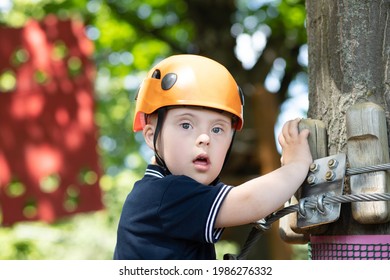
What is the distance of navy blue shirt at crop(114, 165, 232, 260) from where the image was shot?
5.96 feet

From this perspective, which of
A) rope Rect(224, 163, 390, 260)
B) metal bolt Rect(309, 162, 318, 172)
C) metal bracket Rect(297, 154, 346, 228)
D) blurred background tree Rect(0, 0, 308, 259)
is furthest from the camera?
blurred background tree Rect(0, 0, 308, 259)

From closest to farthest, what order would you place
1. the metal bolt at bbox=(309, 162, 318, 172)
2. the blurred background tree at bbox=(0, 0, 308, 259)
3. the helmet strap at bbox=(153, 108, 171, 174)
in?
1. the metal bolt at bbox=(309, 162, 318, 172)
2. the helmet strap at bbox=(153, 108, 171, 174)
3. the blurred background tree at bbox=(0, 0, 308, 259)

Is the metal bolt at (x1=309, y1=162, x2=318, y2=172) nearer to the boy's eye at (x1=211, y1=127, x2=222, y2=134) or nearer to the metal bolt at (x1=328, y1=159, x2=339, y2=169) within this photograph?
the metal bolt at (x1=328, y1=159, x2=339, y2=169)

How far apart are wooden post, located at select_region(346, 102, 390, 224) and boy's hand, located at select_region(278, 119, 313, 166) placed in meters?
0.15

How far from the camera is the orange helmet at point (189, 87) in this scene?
1.92m

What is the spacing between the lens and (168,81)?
197 centimetres

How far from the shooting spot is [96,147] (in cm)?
670

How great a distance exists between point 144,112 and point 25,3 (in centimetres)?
788

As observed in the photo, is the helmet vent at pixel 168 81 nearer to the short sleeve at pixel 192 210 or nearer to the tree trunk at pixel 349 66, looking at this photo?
the short sleeve at pixel 192 210

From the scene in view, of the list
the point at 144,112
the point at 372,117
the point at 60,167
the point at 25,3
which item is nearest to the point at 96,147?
the point at 60,167

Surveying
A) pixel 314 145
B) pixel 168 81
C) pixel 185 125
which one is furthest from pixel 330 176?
pixel 168 81

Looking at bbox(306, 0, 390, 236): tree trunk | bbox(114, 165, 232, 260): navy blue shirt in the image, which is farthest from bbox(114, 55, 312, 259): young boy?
bbox(306, 0, 390, 236): tree trunk

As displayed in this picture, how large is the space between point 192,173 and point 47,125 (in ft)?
16.3

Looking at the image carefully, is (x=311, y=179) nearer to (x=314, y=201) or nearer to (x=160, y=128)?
(x=314, y=201)
